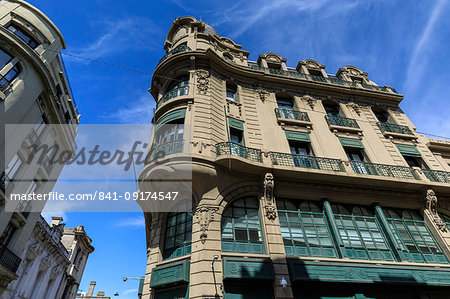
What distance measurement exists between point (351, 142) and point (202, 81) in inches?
409

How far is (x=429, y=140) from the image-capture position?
707 inches

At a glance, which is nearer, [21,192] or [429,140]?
[21,192]

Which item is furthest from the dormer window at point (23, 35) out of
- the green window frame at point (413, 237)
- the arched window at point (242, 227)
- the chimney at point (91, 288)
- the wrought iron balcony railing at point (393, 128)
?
the chimney at point (91, 288)

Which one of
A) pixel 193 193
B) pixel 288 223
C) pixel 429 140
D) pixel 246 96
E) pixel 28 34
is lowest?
pixel 288 223

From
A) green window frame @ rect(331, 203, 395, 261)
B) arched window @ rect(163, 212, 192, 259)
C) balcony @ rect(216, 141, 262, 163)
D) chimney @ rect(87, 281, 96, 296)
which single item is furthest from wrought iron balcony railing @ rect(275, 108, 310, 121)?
chimney @ rect(87, 281, 96, 296)

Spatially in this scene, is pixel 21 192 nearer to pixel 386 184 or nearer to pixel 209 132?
pixel 209 132

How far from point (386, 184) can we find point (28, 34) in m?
23.6

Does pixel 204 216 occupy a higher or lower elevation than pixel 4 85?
lower

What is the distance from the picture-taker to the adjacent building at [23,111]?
42.4 ft

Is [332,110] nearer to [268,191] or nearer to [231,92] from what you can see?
[231,92]

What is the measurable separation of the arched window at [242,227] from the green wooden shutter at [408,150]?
11.6m

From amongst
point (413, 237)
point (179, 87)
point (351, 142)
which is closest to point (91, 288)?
point (179, 87)

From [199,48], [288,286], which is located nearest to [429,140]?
[288,286]

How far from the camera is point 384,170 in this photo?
13703mm
